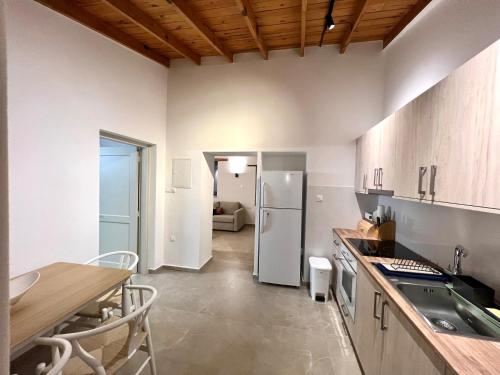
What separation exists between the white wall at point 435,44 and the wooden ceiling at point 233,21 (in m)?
0.21

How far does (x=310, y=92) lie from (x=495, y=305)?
9.84ft

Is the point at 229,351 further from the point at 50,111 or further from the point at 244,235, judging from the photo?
the point at 244,235

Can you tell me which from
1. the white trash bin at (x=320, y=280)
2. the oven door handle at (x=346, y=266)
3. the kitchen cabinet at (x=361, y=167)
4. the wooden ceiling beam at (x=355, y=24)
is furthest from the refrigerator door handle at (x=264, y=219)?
the wooden ceiling beam at (x=355, y=24)

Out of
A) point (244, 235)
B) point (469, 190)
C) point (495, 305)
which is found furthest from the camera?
point (244, 235)

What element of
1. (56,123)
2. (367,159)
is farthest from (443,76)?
(56,123)

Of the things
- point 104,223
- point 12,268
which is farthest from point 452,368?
point 104,223

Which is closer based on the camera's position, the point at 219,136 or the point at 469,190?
the point at 469,190

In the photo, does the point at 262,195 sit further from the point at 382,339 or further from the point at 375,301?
the point at 382,339

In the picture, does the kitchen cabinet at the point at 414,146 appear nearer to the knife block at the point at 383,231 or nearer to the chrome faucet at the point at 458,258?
the chrome faucet at the point at 458,258

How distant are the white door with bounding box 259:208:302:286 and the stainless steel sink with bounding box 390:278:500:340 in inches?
70.1

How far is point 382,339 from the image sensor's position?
1523 mm

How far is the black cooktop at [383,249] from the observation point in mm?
2148

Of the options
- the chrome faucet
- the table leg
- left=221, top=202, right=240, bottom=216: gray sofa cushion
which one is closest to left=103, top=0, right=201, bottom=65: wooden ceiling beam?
the table leg

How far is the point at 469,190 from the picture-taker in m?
1.17
